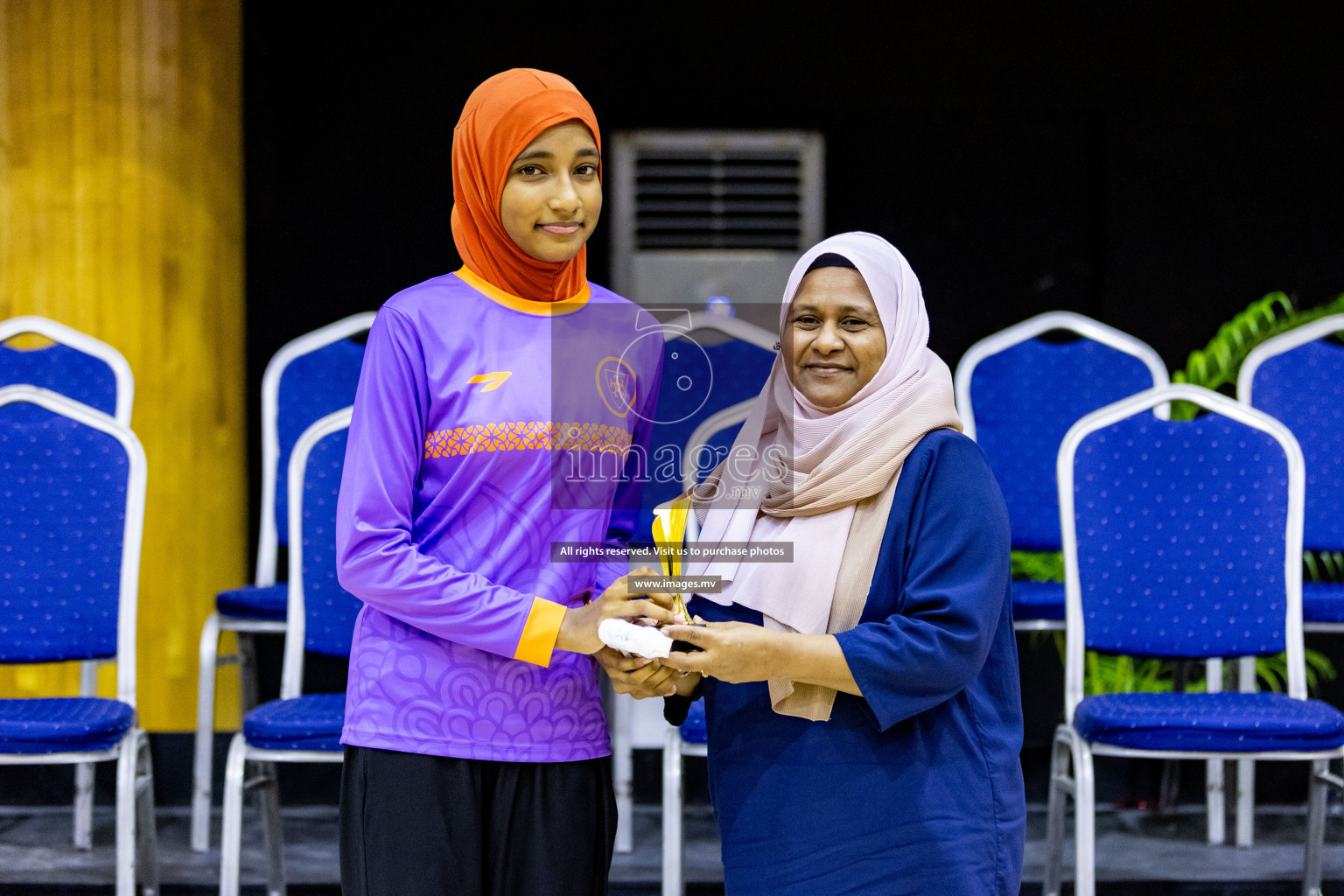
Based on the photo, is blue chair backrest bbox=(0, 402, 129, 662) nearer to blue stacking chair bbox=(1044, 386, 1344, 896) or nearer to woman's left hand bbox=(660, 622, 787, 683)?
woman's left hand bbox=(660, 622, 787, 683)

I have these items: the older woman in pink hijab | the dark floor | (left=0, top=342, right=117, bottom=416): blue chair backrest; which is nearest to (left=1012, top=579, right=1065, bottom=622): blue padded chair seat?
the dark floor

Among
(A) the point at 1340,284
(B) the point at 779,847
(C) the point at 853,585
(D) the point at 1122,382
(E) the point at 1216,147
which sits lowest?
(B) the point at 779,847

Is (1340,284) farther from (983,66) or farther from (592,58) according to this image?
(592,58)

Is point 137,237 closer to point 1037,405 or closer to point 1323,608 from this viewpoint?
point 1037,405

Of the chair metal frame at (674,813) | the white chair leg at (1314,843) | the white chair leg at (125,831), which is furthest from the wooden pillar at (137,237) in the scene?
the white chair leg at (1314,843)

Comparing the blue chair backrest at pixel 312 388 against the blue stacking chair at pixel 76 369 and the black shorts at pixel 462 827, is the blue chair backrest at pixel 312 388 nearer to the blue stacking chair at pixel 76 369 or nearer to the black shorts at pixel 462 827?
the blue stacking chair at pixel 76 369

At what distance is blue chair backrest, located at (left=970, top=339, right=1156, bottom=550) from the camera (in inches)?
114

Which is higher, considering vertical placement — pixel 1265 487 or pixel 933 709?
pixel 1265 487

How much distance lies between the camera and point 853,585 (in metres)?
1.24

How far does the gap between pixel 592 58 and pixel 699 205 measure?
1.83 ft

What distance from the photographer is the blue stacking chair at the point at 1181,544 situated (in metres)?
2.24

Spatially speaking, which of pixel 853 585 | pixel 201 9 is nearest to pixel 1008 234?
pixel 201 9

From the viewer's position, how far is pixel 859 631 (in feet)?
3.90

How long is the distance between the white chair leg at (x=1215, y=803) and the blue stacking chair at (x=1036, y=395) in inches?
23.2
